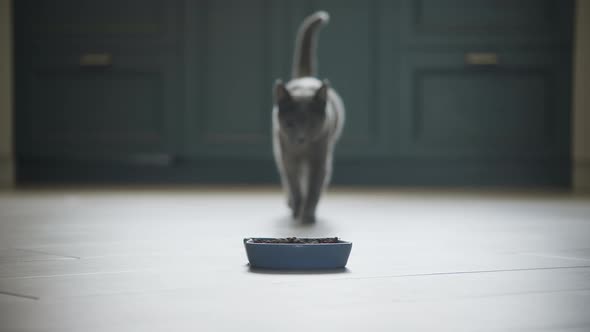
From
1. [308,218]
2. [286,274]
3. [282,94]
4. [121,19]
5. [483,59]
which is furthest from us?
[121,19]

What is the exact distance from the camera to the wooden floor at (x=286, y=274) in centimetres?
112

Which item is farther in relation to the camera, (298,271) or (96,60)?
(96,60)

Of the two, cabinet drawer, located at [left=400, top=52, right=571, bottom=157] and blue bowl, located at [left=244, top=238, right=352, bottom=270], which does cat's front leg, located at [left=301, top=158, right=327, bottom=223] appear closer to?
blue bowl, located at [left=244, top=238, right=352, bottom=270]

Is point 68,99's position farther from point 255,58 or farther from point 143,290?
point 143,290

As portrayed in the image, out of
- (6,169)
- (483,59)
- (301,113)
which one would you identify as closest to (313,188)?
(301,113)

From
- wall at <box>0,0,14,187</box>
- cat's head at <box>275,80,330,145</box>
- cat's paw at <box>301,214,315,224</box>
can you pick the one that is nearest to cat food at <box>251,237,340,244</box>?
cat's paw at <box>301,214,315,224</box>

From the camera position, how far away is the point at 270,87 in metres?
4.55

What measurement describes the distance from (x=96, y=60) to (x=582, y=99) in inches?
91.2

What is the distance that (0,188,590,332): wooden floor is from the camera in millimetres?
1118

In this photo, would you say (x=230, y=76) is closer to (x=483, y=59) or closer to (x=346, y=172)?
(x=346, y=172)

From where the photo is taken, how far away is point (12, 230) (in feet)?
7.52

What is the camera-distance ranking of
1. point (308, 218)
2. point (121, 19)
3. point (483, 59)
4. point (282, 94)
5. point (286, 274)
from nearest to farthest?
point (286, 274) < point (308, 218) < point (282, 94) < point (483, 59) < point (121, 19)

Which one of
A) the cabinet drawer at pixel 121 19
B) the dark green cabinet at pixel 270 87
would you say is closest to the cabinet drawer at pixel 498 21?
the dark green cabinet at pixel 270 87

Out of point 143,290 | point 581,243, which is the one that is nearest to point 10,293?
point 143,290
